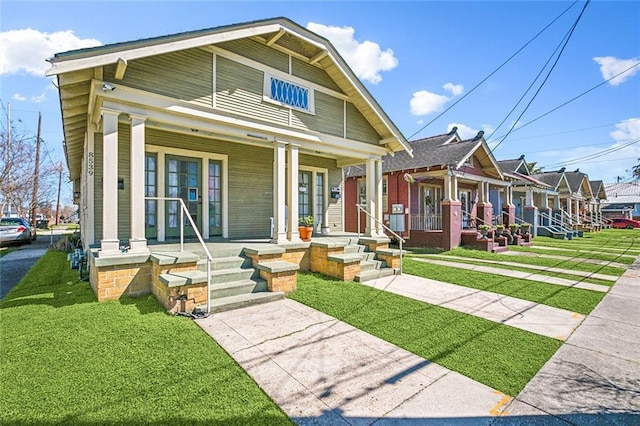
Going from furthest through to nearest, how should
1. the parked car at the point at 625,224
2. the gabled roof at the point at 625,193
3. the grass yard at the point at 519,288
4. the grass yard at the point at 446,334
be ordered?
the gabled roof at the point at 625,193 → the parked car at the point at 625,224 → the grass yard at the point at 519,288 → the grass yard at the point at 446,334

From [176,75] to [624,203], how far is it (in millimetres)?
61905

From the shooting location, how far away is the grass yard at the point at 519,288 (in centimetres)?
560

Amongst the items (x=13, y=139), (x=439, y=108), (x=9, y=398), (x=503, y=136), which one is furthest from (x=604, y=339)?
(x=13, y=139)

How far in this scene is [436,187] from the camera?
1577 cm

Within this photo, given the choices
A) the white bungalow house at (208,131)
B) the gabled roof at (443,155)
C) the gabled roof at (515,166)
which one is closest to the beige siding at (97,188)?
the white bungalow house at (208,131)

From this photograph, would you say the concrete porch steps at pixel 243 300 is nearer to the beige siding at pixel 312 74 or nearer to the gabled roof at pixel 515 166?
the beige siding at pixel 312 74

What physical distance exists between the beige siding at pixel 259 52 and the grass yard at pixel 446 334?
5.09m

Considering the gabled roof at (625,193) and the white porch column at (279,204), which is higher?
the gabled roof at (625,193)

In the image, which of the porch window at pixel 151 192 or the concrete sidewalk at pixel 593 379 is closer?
the concrete sidewalk at pixel 593 379

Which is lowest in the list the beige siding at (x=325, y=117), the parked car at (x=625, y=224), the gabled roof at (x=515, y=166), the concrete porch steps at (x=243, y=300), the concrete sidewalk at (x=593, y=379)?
the concrete sidewalk at (x=593, y=379)

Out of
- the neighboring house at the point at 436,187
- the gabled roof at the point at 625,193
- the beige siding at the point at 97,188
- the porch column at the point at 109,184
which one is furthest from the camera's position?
the gabled roof at the point at 625,193

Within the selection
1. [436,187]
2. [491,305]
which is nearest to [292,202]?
[491,305]

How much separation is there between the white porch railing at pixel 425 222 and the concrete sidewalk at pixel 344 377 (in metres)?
10.8

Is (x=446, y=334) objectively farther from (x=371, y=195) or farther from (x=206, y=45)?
(x=206, y=45)
